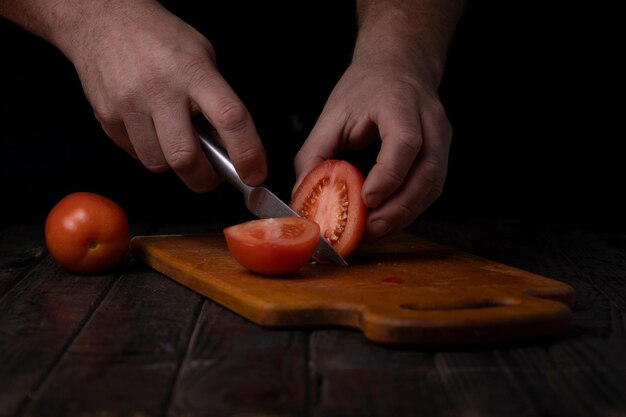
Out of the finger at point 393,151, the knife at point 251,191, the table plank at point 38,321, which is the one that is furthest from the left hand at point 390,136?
the table plank at point 38,321

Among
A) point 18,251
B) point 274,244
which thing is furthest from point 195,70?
point 18,251

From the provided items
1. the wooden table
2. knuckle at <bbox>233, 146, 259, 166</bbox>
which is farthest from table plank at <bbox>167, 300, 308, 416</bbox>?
knuckle at <bbox>233, 146, 259, 166</bbox>

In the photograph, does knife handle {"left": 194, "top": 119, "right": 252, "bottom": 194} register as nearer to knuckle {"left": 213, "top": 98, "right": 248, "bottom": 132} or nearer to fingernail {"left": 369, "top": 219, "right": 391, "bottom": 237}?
knuckle {"left": 213, "top": 98, "right": 248, "bottom": 132}

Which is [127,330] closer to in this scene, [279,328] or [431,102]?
[279,328]

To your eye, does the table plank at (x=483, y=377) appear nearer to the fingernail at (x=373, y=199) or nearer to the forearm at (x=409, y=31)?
the fingernail at (x=373, y=199)

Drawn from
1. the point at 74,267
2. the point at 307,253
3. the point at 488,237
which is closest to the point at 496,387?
the point at 307,253

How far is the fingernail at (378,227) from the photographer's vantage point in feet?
7.15

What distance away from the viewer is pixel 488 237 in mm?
2725

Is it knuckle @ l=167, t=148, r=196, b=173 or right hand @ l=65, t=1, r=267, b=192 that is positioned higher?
right hand @ l=65, t=1, r=267, b=192

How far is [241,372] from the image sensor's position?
1.51m

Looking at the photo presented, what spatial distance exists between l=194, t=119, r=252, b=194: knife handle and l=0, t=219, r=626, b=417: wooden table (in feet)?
0.95

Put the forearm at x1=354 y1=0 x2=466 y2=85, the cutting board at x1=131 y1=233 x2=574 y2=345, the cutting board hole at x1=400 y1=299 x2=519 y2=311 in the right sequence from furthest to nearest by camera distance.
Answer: the forearm at x1=354 y1=0 x2=466 y2=85 → the cutting board hole at x1=400 y1=299 x2=519 y2=311 → the cutting board at x1=131 y1=233 x2=574 y2=345

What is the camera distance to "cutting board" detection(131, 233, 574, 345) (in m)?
1.64

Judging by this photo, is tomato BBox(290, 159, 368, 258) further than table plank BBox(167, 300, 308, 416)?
Yes
